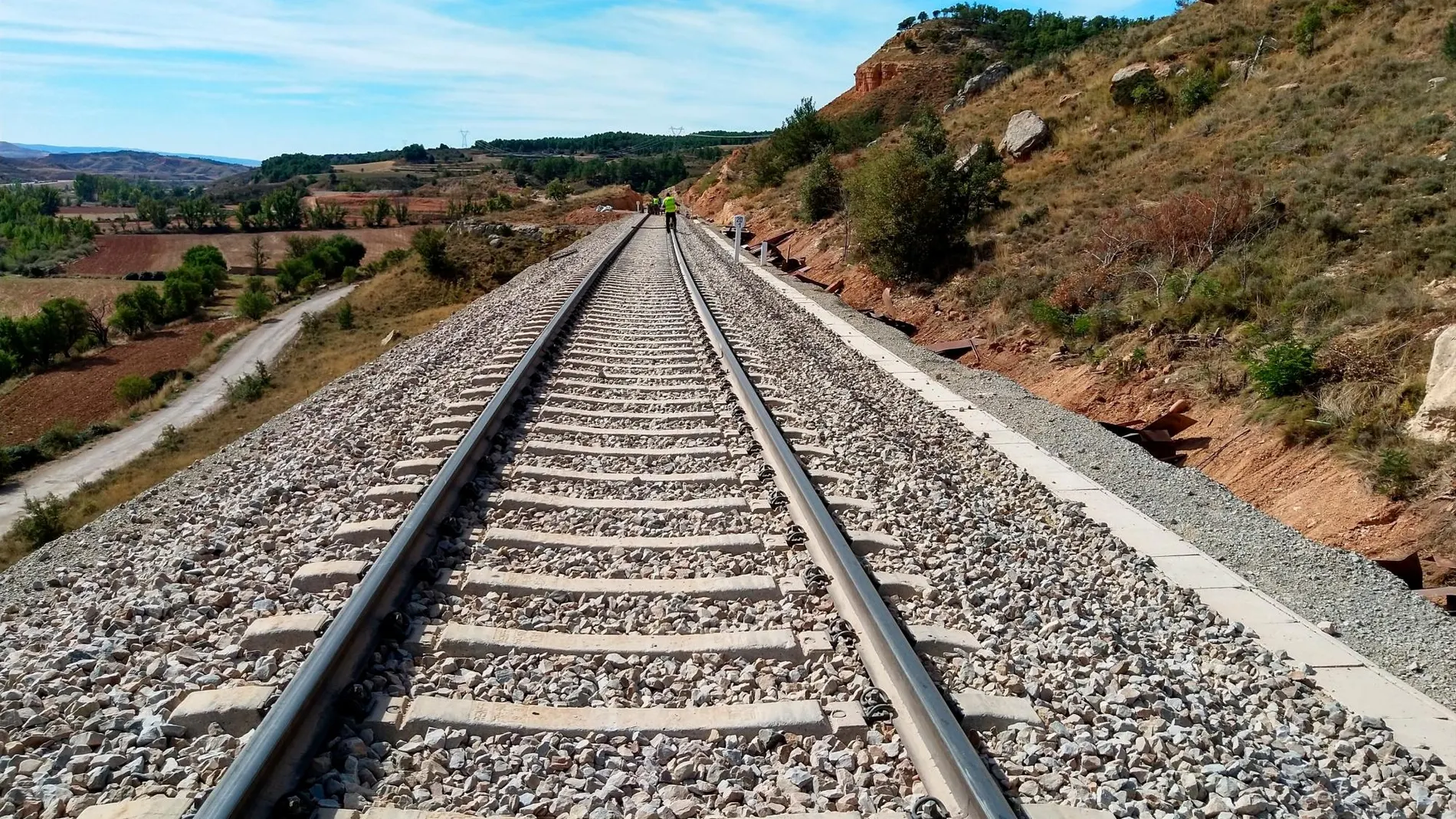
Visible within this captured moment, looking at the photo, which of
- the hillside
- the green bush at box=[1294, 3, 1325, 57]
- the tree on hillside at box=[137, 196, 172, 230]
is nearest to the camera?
the hillside

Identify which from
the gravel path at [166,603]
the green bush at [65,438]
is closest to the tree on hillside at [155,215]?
the green bush at [65,438]

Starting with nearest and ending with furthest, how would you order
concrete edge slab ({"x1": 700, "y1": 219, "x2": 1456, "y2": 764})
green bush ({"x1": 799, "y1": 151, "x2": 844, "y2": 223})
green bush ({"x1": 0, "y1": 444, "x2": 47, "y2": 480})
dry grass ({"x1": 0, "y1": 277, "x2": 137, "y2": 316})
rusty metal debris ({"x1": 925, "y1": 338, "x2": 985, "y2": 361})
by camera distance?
A: concrete edge slab ({"x1": 700, "y1": 219, "x2": 1456, "y2": 764}) → rusty metal debris ({"x1": 925, "y1": 338, "x2": 985, "y2": 361}) → green bush ({"x1": 0, "y1": 444, "x2": 47, "y2": 480}) → green bush ({"x1": 799, "y1": 151, "x2": 844, "y2": 223}) → dry grass ({"x1": 0, "y1": 277, "x2": 137, "y2": 316})

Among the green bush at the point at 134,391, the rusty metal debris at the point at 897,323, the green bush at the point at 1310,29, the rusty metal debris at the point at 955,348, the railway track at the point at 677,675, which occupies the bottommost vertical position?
the green bush at the point at 134,391

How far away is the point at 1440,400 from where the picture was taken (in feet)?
22.4

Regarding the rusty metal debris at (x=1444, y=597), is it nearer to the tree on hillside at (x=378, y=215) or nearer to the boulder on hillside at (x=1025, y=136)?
the boulder on hillside at (x=1025, y=136)

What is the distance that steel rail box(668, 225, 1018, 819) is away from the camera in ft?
8.99

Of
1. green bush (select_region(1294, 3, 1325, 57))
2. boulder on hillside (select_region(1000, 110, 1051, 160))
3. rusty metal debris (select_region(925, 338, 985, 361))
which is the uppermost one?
green bush (select_region(1294, 3, 1325, 57))

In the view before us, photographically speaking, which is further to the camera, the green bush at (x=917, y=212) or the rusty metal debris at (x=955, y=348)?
the green bush at (x=917, y=212)

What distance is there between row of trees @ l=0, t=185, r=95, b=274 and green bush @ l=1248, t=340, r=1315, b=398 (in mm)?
136133

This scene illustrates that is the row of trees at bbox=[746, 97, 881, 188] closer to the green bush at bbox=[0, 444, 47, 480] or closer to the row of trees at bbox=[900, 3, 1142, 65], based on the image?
the row of trees at bbox=[900, 3, 1142, 65]

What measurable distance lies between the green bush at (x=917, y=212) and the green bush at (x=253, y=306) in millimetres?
63089

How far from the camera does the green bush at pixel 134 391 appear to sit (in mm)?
39906

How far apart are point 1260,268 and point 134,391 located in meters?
46.7

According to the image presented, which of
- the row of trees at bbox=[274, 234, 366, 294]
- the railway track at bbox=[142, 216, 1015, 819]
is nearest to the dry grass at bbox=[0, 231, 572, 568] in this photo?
the railway track at bbox=[142, 216, 1015, 819]
